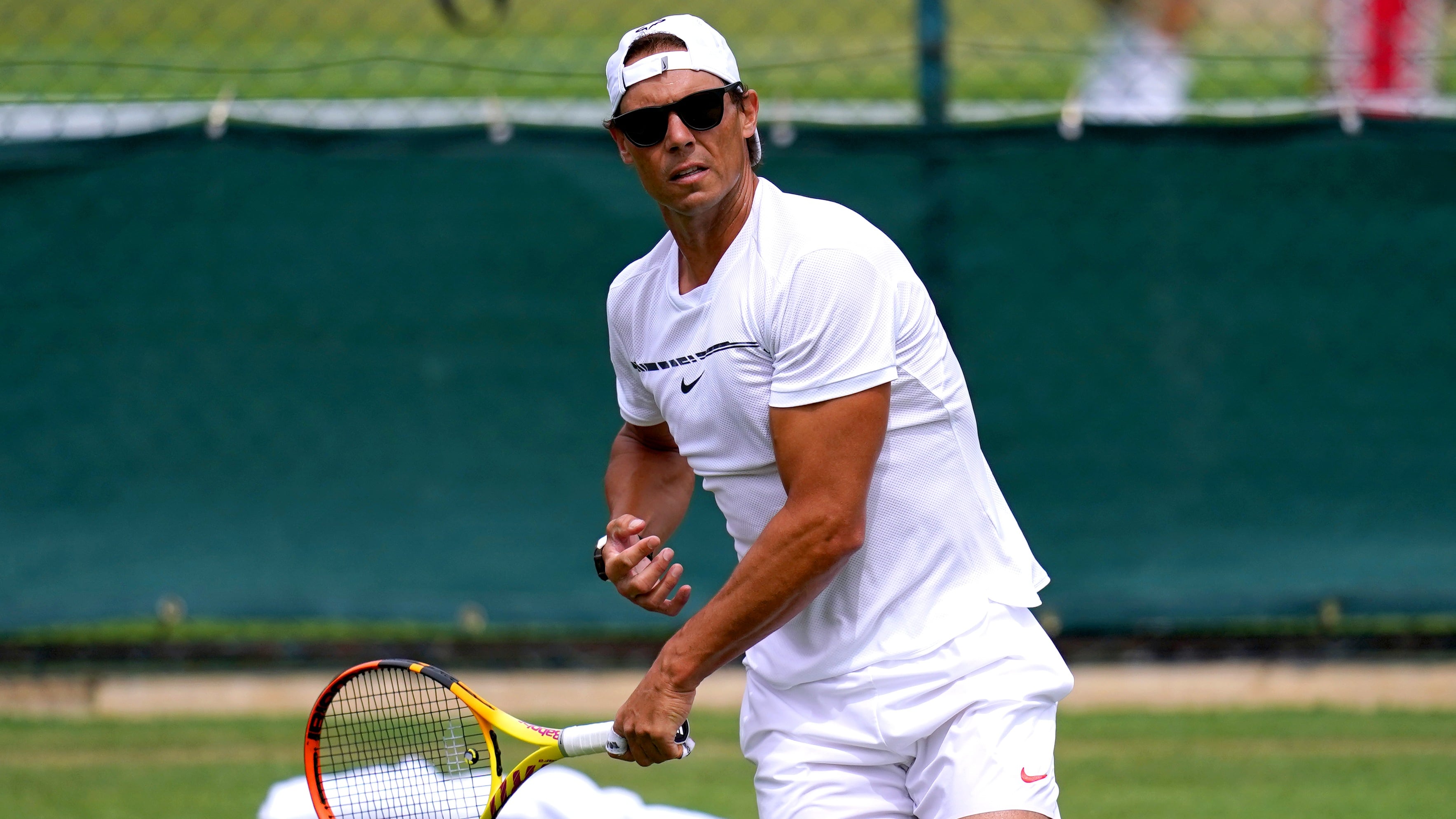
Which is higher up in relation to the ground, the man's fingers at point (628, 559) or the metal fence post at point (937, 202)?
the metal fence post at point (937, 202)

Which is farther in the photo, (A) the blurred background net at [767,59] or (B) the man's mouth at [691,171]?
(A) the blurred background net at [767,59]

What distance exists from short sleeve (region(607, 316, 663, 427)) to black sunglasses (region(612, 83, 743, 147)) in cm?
47

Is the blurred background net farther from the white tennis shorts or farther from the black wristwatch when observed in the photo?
the white tennis shorts

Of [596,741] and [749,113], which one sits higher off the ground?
[749,113]

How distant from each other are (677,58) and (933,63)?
2.83 meters

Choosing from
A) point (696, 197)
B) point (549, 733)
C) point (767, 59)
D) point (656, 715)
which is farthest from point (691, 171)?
point (767, 59)

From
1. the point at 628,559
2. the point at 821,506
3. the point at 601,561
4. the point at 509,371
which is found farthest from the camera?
the point at 509,371

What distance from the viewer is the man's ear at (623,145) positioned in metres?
2.80

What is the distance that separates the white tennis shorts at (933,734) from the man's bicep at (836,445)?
37 cm

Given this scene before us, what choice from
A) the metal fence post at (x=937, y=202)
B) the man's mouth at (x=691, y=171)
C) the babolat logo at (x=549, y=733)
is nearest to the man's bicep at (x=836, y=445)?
the man's mouth at (x=691, y=171)

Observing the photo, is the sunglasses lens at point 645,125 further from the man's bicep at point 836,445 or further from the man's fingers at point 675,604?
the man's fingers at point 675,604

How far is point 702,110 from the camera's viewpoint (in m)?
2.72

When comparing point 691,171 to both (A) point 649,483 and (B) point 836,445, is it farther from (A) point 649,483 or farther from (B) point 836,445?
(A) point 649,483

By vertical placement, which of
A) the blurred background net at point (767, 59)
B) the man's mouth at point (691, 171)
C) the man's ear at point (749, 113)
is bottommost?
the man's mouth at point (691, 171)
